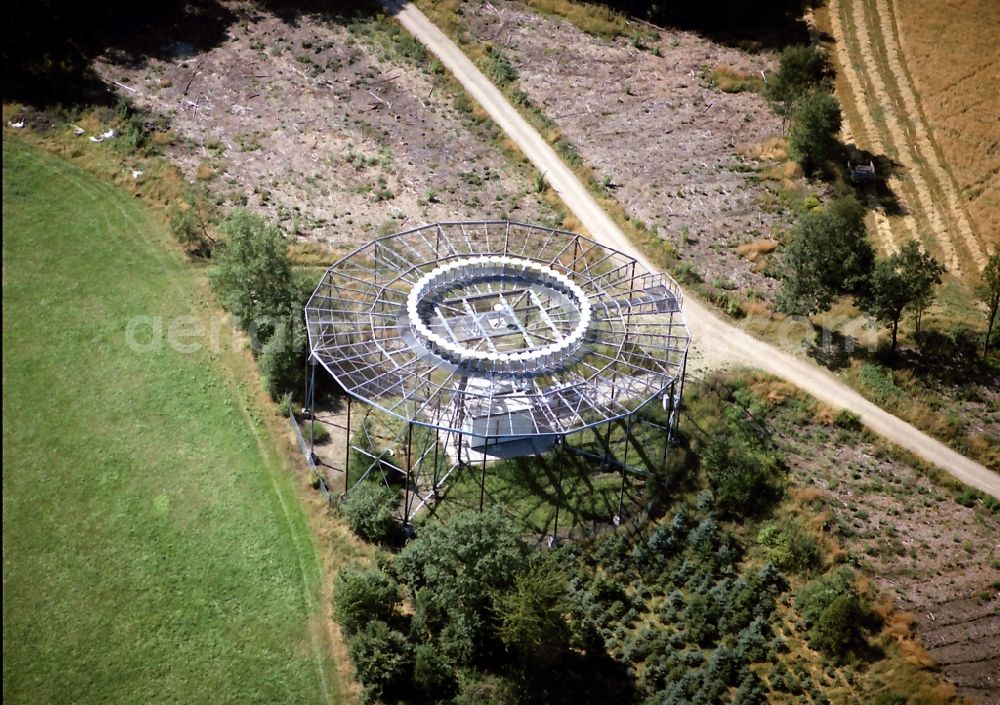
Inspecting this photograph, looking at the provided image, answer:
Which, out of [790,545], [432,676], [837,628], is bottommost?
[432,676]

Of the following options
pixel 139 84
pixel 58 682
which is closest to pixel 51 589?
pixel 58 682

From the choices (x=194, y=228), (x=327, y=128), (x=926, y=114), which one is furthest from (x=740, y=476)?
(x=926, y=114)

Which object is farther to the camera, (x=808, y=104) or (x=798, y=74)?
(x=798, y=74)

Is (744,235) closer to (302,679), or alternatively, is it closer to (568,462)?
(568,462)

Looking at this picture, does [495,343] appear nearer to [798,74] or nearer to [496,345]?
[496,345]

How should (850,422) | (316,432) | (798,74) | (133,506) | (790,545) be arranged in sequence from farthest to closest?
(798,74), (850,422), (316,432), (133,506), (790,545)

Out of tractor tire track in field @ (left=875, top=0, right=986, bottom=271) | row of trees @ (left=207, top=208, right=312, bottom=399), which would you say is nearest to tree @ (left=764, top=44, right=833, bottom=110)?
tractor tire track in field @ (left=875, top=0, right=986, bottom=271)
